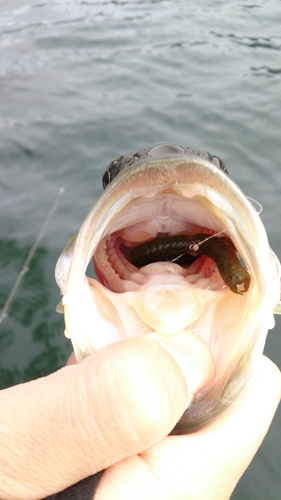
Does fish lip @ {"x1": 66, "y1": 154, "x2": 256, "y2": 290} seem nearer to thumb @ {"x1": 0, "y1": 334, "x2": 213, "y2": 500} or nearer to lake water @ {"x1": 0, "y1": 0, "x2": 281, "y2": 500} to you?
thumb @ {"x1": 0, "y1": 334, "x2": 213, "y2": 500}

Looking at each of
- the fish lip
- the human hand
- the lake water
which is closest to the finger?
the human hand

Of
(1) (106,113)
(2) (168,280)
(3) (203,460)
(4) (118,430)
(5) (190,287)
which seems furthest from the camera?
(1) (106,113)

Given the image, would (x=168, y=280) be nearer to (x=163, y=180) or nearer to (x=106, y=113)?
(x=163, y=180)

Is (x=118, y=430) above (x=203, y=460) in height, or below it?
above

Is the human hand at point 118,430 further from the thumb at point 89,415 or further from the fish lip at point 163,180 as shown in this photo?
the fish lip at point 163,180

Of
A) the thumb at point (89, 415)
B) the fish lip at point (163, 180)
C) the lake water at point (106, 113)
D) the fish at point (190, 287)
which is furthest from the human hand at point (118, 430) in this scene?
the lake water at point (106, 113)

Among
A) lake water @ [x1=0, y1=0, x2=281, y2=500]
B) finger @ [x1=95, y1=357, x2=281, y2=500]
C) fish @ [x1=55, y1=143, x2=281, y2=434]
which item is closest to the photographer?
finger @ [x1=95, y1=357, x2=281, y2=500]

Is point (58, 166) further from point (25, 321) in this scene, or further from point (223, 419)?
point (223, 419)

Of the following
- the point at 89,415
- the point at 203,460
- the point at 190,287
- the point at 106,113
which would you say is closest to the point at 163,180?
the point at 190,287
